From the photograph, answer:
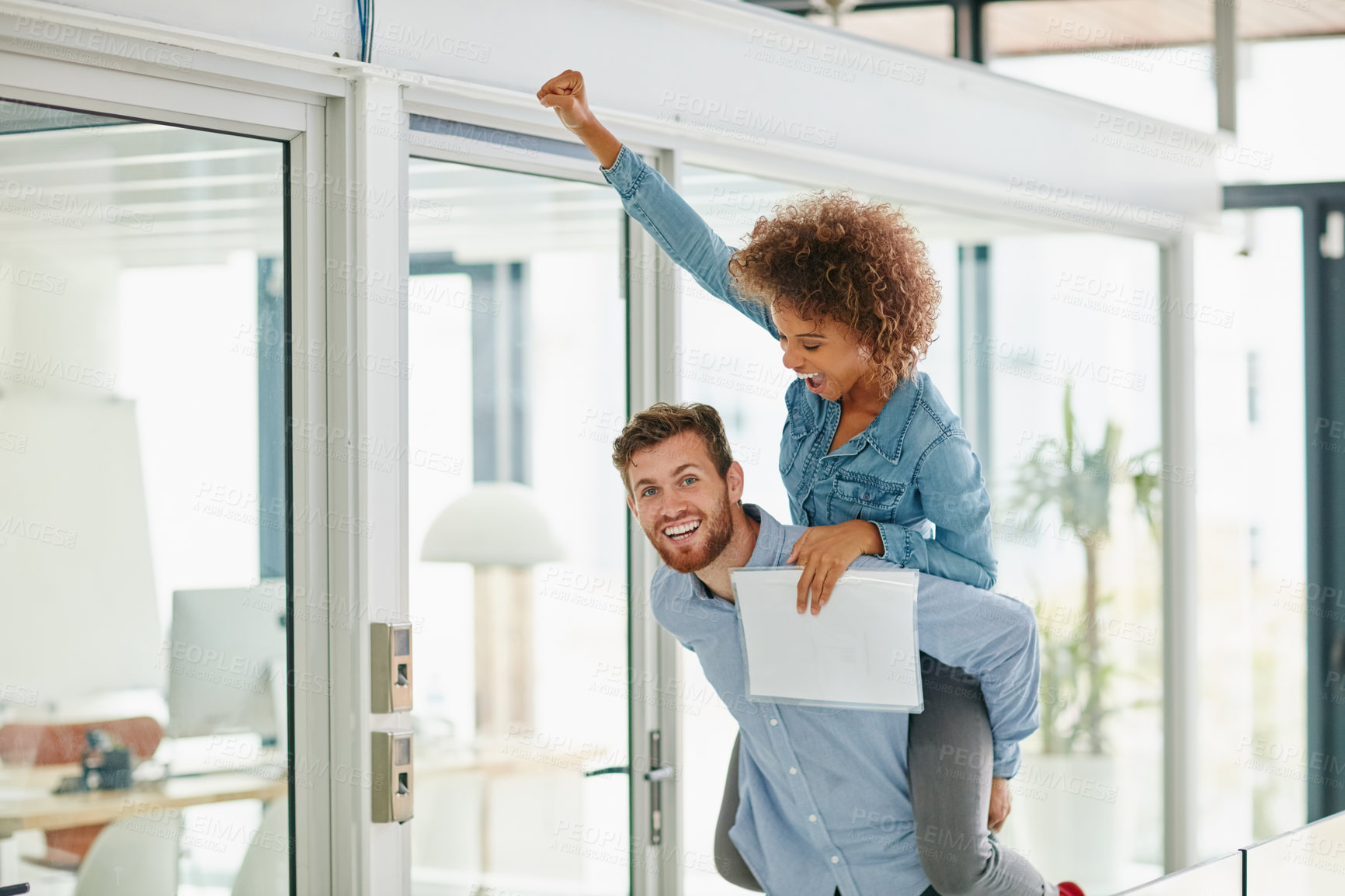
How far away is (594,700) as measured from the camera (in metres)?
2.73

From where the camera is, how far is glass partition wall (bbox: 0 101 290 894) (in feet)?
6.52

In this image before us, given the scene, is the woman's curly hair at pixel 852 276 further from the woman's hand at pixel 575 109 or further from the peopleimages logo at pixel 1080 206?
the peopleimages logo at pixel 1080 206

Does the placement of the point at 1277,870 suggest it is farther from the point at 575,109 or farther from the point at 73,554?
the point at 73,554

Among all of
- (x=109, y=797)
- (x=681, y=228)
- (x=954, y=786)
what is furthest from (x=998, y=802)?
(x=109, y=797)

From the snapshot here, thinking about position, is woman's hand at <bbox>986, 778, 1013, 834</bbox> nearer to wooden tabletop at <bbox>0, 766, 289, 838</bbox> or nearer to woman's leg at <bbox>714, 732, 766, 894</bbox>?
woman's leg at <bbox>714, 732, 766, 894</bbox>

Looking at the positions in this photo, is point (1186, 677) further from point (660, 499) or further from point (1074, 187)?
point (660, 499)

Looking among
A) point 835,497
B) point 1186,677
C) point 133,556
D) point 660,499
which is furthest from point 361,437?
point 1186,677

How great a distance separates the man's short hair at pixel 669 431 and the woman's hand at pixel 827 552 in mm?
161

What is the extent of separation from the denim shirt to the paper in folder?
98mm

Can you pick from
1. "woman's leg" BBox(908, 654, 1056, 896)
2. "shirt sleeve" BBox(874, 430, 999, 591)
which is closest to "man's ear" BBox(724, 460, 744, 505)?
"shirt sleeve" BBox(874, 430, 999, 591)

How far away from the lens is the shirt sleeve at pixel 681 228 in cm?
203

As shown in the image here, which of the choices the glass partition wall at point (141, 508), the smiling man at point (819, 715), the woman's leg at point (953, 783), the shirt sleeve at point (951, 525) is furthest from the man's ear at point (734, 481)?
the glass partition wall at point (141, 508)

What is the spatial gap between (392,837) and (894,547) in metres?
1.11

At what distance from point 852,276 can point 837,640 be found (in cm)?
51
